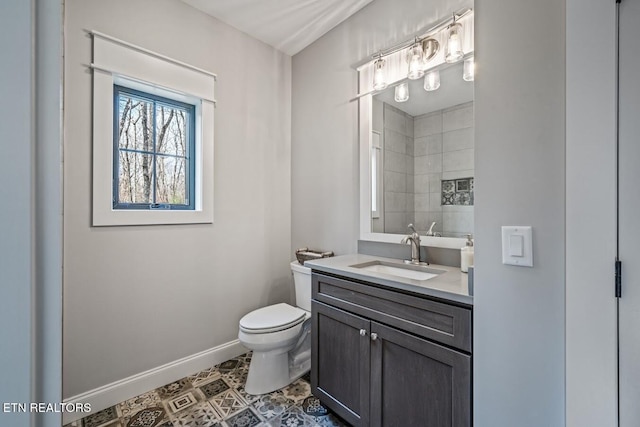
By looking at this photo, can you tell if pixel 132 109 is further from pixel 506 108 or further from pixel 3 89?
pixel 506 108

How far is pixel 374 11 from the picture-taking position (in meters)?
1.97

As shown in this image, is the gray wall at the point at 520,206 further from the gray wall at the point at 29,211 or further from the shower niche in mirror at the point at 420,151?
the gray wall at the point at 29,211

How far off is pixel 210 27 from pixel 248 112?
0.66 meters

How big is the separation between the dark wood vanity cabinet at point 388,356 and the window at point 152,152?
→ 1271 mm

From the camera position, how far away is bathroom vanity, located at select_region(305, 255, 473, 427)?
1089 mm

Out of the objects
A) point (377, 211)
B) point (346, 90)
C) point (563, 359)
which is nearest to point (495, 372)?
point (563, 359)

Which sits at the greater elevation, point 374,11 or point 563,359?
point 374,11

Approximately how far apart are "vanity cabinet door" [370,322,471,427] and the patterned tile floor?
465mm

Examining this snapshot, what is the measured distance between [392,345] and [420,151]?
1.22m

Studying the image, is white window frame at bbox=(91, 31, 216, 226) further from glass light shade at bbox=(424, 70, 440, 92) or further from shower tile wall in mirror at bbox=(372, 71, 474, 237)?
glass light shade at bbox=(424, 70, 440, 92)

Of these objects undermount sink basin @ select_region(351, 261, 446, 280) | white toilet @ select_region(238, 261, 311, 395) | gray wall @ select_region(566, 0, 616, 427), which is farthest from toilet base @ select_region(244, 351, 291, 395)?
gray wall @ select_region(566, 0, 616, 427)

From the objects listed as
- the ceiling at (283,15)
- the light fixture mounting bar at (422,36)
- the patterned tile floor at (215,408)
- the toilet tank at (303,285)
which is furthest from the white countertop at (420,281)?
the ceiling at (283,15)

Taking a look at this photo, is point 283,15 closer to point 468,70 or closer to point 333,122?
point 333,122

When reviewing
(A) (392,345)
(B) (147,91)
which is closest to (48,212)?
(A) (392,345)
